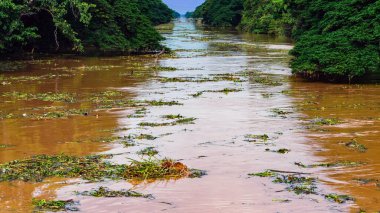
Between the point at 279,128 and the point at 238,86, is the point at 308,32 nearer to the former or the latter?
the point at 238,86

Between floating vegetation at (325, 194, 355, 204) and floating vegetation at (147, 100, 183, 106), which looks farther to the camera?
floating vegetation at (147, 100, 183, 106)

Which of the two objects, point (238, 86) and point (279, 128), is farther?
point (238, 86)

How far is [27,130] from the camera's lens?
12.3m

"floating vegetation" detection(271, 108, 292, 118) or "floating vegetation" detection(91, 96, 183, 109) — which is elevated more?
"floating vegetation" detection(91, 96, 183, 109)

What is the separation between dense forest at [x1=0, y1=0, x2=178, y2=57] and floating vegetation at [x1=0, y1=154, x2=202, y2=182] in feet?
66.2

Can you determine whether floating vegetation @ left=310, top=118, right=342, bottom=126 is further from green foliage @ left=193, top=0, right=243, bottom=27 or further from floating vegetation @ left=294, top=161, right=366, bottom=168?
green foliage @ left=193, top=0, right=243, bottom=27

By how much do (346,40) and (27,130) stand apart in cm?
1295

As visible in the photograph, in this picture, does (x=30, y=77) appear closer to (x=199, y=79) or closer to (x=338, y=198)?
(x=199, y=79)

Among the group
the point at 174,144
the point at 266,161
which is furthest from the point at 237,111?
the point at 266,161

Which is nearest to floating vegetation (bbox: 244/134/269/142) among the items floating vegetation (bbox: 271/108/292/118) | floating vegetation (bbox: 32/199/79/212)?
floating vegetation (bbox: 271/108/292/118)

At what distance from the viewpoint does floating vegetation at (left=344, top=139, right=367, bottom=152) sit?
1027cm

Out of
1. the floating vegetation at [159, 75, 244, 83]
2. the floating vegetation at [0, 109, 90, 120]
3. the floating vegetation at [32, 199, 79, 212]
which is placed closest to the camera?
the floating vegetation at [32, 199, 79, 212]

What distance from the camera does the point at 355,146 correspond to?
1046 cm

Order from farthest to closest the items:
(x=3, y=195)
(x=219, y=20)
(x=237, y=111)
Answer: (x=219, y=20) < (x=237, y=111) < (x=3, y=195)
